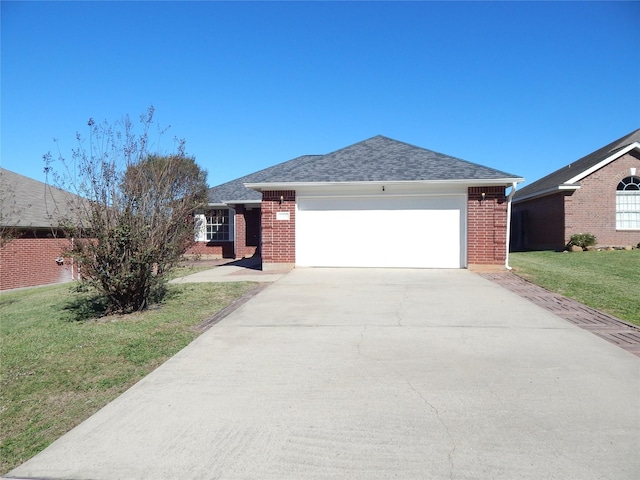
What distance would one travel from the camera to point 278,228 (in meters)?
13.4

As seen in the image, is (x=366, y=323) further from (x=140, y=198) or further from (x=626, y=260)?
(x=626, y=260)

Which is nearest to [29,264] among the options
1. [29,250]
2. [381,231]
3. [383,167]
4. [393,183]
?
[29,250]

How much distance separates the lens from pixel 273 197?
43.8 feet

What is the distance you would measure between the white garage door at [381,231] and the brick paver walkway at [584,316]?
283 cm

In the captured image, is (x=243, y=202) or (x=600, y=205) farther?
(x=600, y=205)

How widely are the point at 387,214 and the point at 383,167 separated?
68.8 inches

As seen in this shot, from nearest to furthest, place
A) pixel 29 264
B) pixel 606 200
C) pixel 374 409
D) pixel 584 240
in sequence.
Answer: pixel 374 409
pixel 29 264
pixel 584 240
pixel 606 200

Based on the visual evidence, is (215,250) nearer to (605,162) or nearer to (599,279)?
(599,279)

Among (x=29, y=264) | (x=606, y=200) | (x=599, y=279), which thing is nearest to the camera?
(x=599, y=279)

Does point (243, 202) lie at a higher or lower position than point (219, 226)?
higher

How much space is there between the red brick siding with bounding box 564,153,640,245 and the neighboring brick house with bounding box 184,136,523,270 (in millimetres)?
9650

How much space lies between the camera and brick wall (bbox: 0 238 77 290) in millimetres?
16141

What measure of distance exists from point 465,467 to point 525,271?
1084 cm

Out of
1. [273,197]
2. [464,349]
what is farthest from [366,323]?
[273,197]
